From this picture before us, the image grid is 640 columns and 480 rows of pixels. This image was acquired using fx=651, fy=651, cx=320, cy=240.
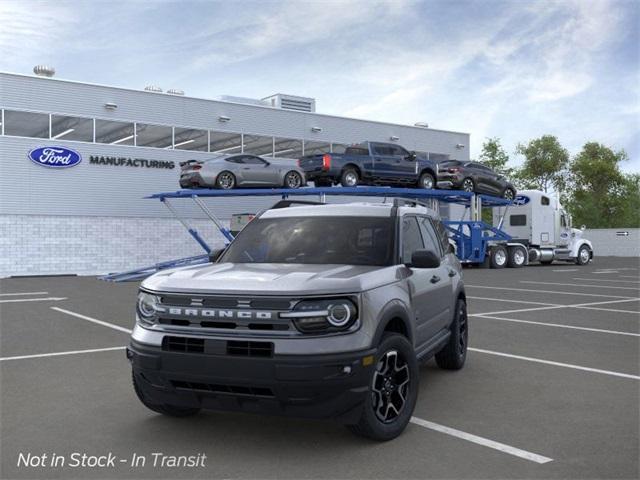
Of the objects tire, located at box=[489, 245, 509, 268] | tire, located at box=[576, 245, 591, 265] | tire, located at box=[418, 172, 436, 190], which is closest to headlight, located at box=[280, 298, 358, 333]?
tire, located at box=[418, 172, 436, 190]

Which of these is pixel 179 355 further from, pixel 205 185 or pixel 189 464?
pixel 205 185

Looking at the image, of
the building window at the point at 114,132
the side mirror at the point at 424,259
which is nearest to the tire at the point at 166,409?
the side mirror at the point at 424,259

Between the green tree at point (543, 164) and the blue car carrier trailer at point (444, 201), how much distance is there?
4506cm

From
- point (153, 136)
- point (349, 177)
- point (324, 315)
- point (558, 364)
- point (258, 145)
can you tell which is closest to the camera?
point (324, 315)

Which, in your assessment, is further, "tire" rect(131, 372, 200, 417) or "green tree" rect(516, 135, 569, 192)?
"green tree" rect(516, 135, 569, 192)

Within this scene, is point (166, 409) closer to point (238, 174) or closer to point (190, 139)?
point (238, 174)

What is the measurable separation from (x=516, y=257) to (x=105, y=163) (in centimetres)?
1897

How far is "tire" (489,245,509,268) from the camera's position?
2933 cm

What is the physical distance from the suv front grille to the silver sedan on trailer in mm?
20223

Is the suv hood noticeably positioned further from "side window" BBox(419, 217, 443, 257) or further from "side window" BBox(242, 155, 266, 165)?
"side window" BBox(242, 155, 266, 165)

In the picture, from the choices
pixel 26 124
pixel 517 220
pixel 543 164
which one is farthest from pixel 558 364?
pixel 543 164

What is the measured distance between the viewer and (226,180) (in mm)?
24547

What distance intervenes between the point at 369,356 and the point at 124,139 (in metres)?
26.5

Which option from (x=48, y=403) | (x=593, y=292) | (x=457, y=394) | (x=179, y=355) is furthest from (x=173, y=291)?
(x=593, y=292)
